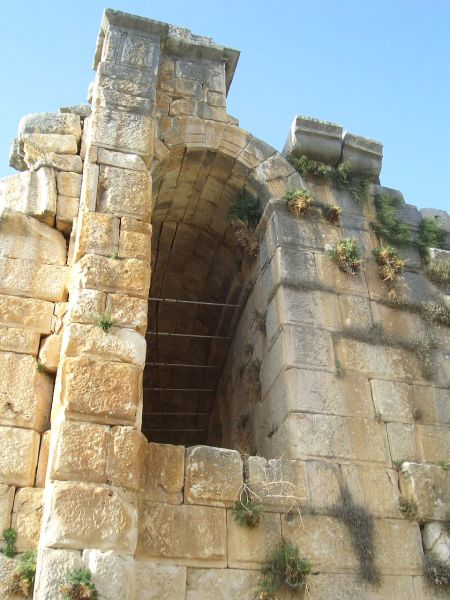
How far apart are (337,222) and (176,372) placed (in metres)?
3.55

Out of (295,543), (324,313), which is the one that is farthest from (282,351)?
(295,543)

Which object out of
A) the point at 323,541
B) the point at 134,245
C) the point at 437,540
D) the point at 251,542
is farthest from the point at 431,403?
the point at 134,245

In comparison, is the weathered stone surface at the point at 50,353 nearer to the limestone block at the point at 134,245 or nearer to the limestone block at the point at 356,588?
the limestone block at the point at 134,245

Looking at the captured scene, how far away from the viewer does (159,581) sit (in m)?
4.57

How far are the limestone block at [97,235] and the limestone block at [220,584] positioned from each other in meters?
2.46

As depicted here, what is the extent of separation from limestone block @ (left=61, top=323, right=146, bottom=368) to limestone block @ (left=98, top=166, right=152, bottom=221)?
3.86 feet

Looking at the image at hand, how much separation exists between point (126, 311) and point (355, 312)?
7.41 ft

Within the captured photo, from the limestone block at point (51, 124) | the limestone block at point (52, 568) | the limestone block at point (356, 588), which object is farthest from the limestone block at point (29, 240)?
the limestone block at point (356, 588)

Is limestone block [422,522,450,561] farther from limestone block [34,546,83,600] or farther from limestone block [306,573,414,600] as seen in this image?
limestone block [34,546,83,600]

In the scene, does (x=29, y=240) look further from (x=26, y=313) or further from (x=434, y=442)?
(x=434, y=442)

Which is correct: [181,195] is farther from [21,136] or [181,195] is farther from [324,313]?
[324,313]

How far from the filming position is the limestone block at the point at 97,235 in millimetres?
5457

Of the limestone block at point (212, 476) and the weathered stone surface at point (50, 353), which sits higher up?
the weathered stone surface at point (50, 353)

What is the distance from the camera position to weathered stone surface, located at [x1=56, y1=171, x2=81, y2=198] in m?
6.17
